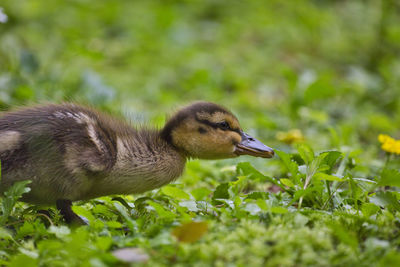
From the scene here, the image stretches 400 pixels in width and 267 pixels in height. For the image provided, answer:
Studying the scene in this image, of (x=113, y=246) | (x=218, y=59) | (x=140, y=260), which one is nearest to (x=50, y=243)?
(x=113, y=246)

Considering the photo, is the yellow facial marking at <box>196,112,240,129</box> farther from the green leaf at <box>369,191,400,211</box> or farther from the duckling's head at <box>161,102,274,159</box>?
the green leaf at <box>369,191,400,211</box>

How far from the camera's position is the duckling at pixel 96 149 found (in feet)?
9.13

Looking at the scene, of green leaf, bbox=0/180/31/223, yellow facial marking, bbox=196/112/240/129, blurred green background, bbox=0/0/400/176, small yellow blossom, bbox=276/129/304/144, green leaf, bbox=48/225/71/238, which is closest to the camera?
green leaf, bbox=48/225/71/238

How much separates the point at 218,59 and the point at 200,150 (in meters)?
4.52

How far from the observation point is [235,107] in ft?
20.5

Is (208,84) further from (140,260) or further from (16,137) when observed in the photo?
(140,260)

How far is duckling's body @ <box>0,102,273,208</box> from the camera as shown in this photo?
278cm

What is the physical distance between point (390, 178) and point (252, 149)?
93cm

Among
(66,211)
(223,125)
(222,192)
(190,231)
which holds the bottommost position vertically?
(66,211)

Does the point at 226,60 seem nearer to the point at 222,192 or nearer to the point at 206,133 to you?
the point at 206,133

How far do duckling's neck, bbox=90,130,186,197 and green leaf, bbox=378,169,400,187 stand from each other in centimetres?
122

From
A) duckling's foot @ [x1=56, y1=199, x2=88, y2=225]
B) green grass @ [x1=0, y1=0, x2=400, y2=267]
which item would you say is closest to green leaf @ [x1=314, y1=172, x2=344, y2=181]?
green grass @ [x1=0, y1=0, x2=400, y2=267]

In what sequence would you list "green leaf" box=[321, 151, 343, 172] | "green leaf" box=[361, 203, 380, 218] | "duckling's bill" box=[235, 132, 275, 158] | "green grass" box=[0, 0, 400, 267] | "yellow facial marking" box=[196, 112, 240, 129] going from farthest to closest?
1. "duckling's bill" box=[235, 132, 275, 158]
2. "yellow facial marking" box=[196, 112, 240, 129]
3. "green leaf" box=[321, 151, 343, 172]
4. "green leaf" box=[361, 203, 380, 218]
5. "green grass" box=[0, 0, 400, 267]

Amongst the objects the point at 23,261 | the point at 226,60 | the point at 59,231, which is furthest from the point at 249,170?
the point at 226,60
